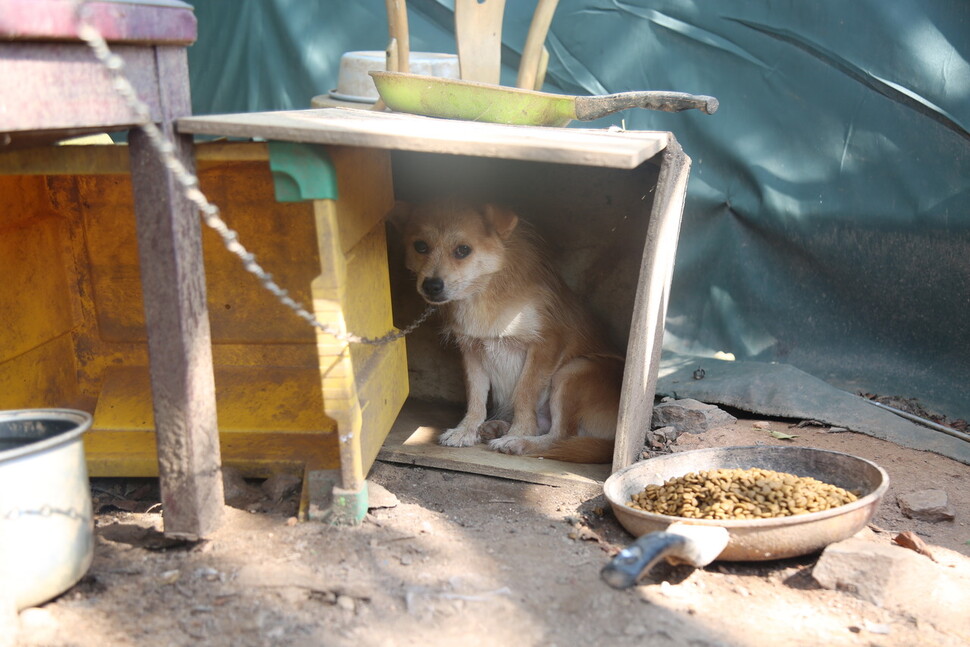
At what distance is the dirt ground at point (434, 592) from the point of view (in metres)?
2.57

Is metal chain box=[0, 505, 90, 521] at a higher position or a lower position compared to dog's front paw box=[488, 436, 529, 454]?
higher

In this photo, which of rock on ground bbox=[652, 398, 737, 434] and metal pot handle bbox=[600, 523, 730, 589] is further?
rock on ground bbox=[652, 398, 737, 434]

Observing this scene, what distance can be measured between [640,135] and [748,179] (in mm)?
1784

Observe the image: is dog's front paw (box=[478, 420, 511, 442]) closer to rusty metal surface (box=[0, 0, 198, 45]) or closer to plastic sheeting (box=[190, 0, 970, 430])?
plastic sheeting (box=[190, 0, 970, 430])

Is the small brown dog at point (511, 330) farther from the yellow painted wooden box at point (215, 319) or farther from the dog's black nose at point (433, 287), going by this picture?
the yellow painted wooden box at point (215, 319)

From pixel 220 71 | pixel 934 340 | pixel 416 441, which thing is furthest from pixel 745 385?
pixel 220 71

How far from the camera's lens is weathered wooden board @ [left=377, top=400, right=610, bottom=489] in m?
3.84

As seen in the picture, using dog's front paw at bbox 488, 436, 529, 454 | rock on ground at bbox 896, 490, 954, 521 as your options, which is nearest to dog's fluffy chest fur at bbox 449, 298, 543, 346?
dog's front paw at bbox 488, 436, 529, 454

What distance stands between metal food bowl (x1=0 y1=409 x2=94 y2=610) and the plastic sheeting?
11.1 ft

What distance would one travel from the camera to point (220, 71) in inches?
232

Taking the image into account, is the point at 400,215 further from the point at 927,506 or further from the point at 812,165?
the point at 927,506

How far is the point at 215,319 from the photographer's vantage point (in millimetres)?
4012

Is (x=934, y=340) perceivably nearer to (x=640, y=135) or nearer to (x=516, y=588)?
(x=640, y=135)

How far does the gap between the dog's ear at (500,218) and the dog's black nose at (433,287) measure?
16.7 inches
